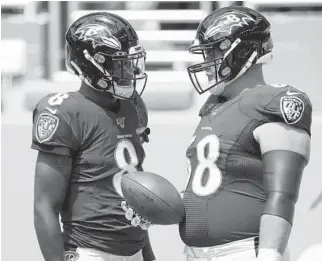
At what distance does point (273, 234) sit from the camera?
9.37 feet

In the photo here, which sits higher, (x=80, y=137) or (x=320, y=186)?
(x=80, y=137)

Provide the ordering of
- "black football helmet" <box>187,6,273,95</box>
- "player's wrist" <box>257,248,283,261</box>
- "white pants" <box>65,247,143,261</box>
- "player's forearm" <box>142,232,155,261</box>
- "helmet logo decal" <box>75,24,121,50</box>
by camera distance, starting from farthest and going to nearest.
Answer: "player's forearm" <box>142,232,155,261</box>
"helmet logo decal" <box>75,24,121,50</box>
"white pants" <box>65,247,143,261</box>
"black football helmet" <box>187,6,273,95</box>
"player's wrist" <box>257,248,283,261</box>

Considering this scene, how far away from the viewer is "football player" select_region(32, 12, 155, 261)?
130 inches

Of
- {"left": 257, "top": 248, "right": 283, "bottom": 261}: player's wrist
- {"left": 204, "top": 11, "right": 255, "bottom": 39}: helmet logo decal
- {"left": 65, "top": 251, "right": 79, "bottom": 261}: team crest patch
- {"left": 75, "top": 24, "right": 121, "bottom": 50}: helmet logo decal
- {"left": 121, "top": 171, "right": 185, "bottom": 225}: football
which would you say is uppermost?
{"left": 204, "top": 11, "right": 255, "bottom": 39}: helmet logo decal

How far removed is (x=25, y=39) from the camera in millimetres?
6184

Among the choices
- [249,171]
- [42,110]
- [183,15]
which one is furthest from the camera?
[183,15]

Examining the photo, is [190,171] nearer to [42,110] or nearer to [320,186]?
[42,110]

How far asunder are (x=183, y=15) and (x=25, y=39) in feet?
3.65

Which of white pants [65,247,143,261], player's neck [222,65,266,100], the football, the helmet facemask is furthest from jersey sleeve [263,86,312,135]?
white pants [65,247,143,261]

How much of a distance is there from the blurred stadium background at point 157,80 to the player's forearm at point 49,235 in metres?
1.72

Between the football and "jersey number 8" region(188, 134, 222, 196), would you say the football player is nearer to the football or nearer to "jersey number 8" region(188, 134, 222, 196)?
the football

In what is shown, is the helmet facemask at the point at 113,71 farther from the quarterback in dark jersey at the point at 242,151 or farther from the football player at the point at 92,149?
the quarterback in dark jersey at the point at 242,151

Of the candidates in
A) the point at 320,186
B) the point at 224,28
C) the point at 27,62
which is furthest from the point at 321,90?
the point at 224,28

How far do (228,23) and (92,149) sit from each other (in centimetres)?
71
